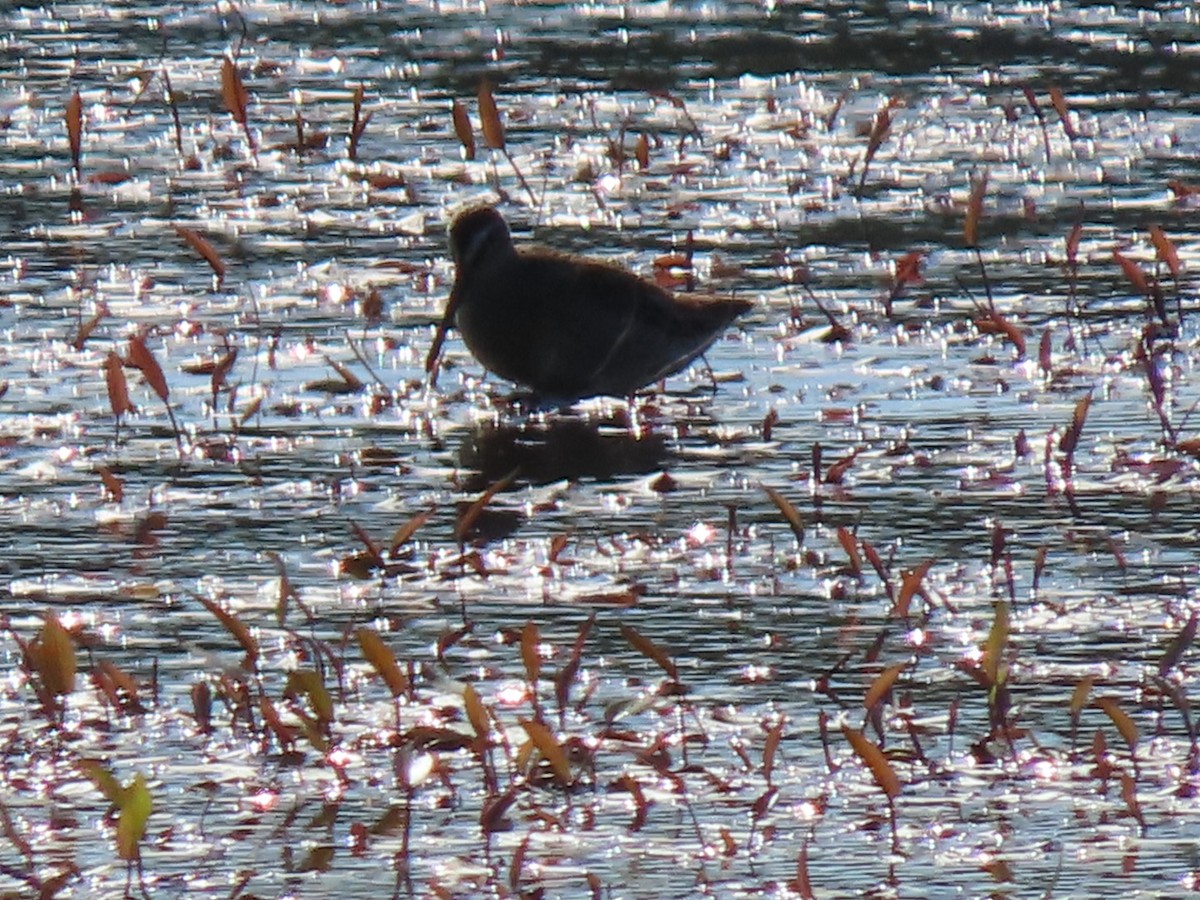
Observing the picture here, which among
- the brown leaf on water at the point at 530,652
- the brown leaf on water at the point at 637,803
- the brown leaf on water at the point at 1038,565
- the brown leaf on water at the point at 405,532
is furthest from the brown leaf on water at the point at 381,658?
the brown leaf on water at the point at 1038,565

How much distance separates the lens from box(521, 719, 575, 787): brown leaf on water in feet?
16.5

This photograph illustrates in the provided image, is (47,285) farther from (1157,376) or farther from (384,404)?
(1157,376)

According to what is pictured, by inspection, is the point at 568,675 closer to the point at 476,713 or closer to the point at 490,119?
the point at 476,713

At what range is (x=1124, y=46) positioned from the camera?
43.8 ft

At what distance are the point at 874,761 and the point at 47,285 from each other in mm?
5194

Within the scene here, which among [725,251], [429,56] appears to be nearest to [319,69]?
[429,56]

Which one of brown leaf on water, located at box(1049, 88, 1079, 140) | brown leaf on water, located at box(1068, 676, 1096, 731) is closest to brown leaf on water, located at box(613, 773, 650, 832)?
brown leaf on water, located at box(1068, 676, 1096, 731)

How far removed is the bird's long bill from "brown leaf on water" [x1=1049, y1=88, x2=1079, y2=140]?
11.3 feet

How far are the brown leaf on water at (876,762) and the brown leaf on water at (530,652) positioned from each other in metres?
0.71

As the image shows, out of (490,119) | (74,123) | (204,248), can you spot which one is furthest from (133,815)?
(74,123)

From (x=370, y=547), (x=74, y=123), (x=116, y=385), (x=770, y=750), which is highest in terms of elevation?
(x=74, y=123)

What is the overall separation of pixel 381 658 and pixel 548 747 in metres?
0.44

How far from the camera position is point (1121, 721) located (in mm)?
5172

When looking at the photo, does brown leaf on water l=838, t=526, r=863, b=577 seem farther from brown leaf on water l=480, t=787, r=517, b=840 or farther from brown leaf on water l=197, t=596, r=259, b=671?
brown leaf on water l=480, t=787, r=517, b=840
